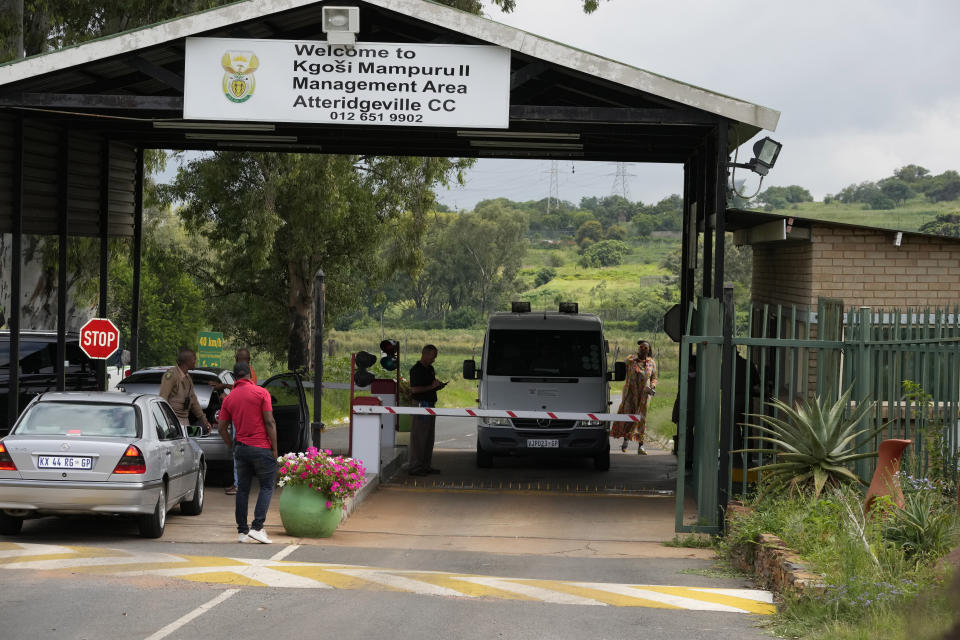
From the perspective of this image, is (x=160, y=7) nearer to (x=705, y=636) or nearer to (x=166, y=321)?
(x=705, y=636)

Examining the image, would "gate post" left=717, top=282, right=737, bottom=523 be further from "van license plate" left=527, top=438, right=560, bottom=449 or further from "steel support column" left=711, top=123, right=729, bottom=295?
"van license plate" left=527, top=438, right=560, bottom=449

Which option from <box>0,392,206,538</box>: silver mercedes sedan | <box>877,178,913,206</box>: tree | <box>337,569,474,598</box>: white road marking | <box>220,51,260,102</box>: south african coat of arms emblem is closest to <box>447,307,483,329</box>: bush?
<box>877,178,913,206</box>: tree

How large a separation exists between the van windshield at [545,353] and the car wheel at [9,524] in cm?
809

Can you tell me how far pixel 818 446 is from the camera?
434 inches

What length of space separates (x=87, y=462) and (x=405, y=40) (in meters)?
7.19

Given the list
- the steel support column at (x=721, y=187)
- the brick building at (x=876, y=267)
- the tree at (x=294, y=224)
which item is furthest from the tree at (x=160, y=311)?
the steel support column at (x=721, y=187)

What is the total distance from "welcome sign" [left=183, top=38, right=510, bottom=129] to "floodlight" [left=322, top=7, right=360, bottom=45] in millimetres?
325

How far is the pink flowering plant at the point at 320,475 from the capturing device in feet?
40.2

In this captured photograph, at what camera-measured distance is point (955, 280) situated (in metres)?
15.3

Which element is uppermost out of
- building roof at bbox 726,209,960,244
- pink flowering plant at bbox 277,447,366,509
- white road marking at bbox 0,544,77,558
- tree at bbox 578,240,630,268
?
tree at bbox 578,240,630,268

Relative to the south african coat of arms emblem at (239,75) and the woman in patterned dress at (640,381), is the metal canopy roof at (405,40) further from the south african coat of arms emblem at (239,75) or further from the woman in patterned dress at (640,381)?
the woman in patterned dress at (640,381)

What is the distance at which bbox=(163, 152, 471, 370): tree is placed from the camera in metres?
31.8

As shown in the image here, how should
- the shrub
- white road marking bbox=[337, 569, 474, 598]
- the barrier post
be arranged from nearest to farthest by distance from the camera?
the shrub < white road marking bbox=[337, 569, 474, 598] < the barrier post

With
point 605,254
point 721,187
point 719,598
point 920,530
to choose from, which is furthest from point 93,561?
point 605,254
